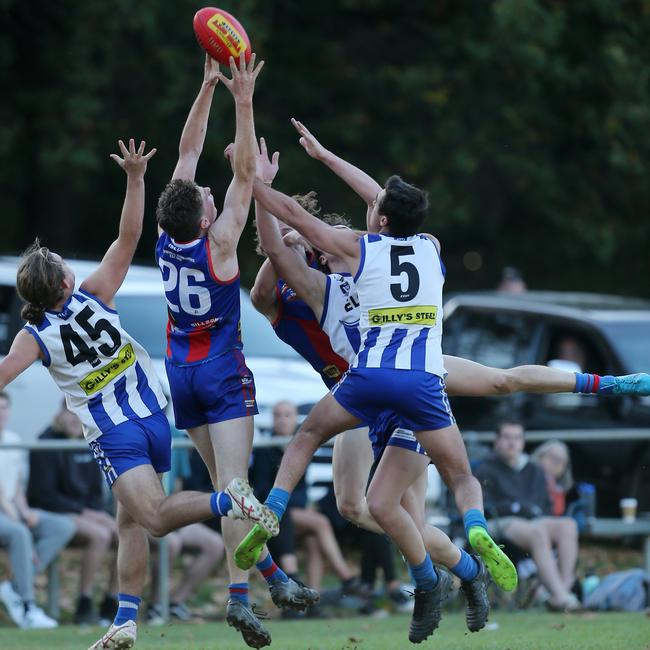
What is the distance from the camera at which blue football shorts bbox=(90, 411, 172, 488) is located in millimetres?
7953

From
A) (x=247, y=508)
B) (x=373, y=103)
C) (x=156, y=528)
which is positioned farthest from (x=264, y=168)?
(x=373, y=103)

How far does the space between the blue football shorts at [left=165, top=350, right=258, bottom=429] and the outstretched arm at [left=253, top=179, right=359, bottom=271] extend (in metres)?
0.84

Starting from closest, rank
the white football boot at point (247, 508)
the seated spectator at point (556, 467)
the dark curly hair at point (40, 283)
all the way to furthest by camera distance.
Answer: the white football boot at point (247, 508)
the dark curly hair at point (40, 283)
the seated spectator at point (556, 467)

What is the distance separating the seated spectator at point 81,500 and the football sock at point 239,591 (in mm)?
3534

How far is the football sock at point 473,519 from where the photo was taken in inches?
316

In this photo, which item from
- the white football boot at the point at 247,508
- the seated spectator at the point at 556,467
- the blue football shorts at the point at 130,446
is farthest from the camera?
the seated spectator at the point at 556,467

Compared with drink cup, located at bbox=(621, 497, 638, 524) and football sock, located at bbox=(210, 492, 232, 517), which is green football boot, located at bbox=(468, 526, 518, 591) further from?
drink cup, located at bbox=(621, 497, 638, 524)

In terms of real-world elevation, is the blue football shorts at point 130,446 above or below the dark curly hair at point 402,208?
below

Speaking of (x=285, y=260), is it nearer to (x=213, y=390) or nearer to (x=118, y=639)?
(x=213, y=390)

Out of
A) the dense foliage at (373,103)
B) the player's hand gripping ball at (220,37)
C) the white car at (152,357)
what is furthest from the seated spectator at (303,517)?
the dense foliage at (373,103)

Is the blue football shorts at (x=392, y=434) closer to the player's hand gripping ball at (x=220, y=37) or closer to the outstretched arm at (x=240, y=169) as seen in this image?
the outstretched arm at (x=240, y=169)

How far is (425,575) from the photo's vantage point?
332 inches

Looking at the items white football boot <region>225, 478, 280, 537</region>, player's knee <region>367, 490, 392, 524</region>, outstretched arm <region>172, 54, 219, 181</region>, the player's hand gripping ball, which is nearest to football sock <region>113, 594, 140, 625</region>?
white football boot <region>225, 478, 280, 537</region>

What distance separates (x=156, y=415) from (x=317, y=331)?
1119 mm
